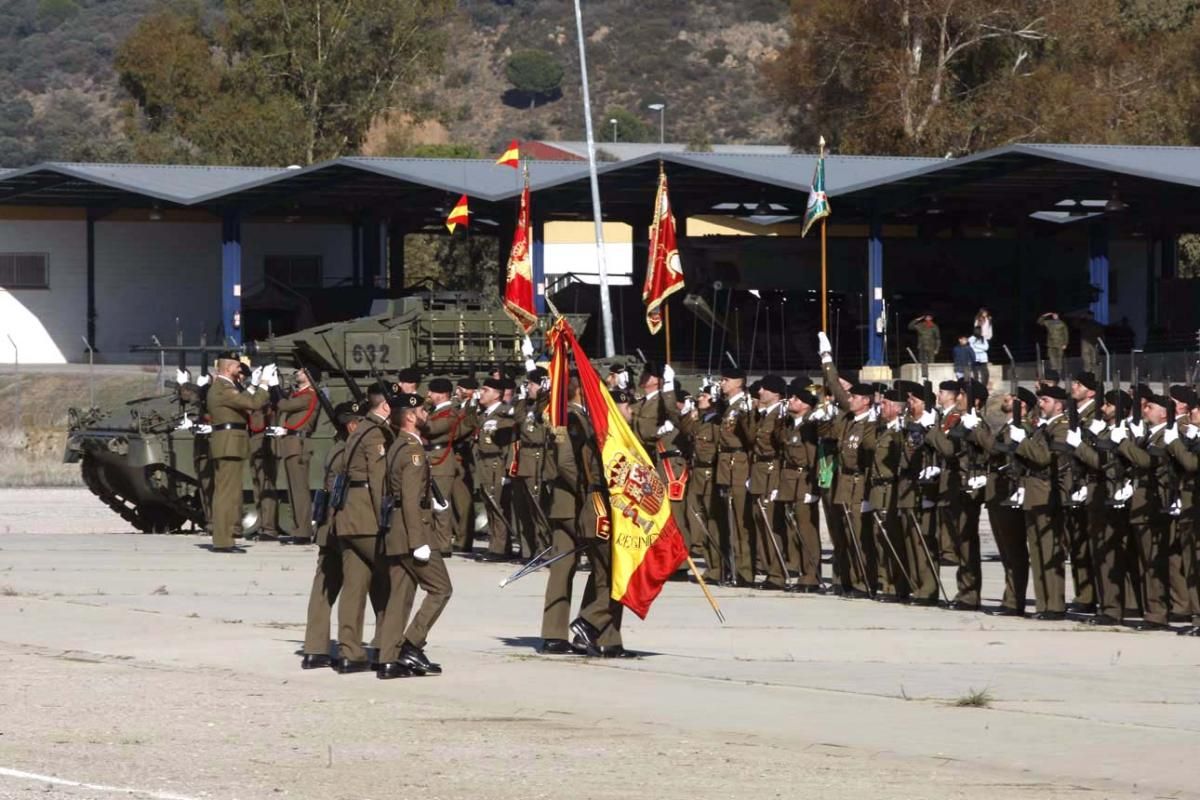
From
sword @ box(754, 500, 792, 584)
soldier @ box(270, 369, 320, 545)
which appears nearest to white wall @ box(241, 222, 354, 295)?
soldier @ box(270, 369, 320, 545)

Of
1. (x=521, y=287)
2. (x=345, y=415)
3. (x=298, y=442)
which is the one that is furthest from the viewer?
(x=521, y=287)

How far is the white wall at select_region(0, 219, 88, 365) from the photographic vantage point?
4866 centimetres

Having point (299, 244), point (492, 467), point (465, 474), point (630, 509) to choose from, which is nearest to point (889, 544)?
point (630, 509)

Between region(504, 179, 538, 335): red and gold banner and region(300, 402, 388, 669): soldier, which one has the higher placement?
region(504, 179, 538, 335): red and gold banner

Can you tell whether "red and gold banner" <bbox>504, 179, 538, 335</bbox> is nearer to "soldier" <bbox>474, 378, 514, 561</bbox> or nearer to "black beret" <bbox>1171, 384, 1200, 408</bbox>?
"soldier" <bbox>474, 378, 514, 561</bbox>

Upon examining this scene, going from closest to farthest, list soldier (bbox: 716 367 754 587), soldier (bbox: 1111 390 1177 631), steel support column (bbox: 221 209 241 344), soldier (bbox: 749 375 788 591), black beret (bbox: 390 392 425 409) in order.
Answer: black beret (bbox: 390 392 425 409), soldier (bbox: 1111 390 1177 631), soldier (bbox: 749 375 788 591), soldier (bbox: 716 367 754 587), steel support column (bbox: 221 209 241 344)

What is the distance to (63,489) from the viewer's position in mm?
32250

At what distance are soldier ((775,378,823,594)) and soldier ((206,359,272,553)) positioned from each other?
5673mm

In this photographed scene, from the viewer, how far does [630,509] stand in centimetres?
1318

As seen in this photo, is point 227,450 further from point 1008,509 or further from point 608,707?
point 608,707

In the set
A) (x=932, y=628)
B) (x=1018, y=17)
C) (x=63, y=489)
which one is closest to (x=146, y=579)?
(x=932, y=628)

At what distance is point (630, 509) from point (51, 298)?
38.0 meters

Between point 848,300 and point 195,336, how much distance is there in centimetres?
1477

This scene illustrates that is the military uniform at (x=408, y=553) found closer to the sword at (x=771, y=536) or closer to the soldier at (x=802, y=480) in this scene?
the soldier at (x=802, y=480)
